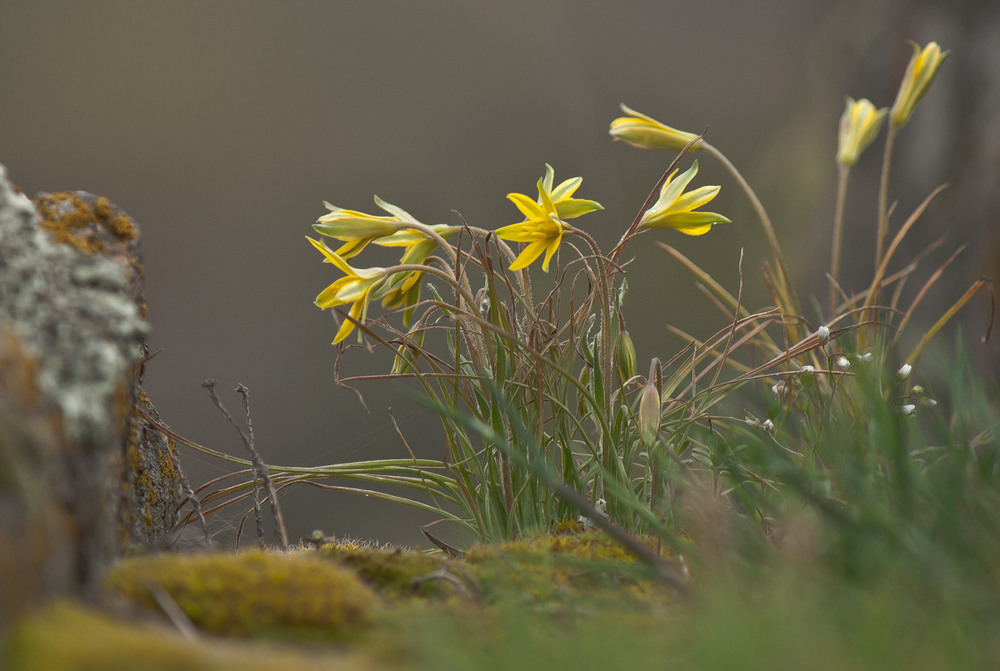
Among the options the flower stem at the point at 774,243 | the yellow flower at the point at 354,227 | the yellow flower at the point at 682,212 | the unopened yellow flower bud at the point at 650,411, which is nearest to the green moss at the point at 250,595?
the unopened yellow flower bud at the point at 650,411

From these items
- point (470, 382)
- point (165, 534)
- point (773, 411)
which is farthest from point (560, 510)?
point (165, 534)

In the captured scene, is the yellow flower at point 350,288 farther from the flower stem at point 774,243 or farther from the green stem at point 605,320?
the flower stem at point 774,243

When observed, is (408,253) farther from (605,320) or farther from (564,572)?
(564,572)

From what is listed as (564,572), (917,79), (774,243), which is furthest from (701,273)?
(564,572)

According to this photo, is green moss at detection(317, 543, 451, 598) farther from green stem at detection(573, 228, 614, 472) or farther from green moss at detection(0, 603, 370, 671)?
green stem at detection(573, 228, 614, 472)

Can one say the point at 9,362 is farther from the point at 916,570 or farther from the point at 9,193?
the point at 916,570

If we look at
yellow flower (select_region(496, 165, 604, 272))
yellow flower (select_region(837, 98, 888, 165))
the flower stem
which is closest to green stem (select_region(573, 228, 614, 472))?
yellow flower (select_region(496, 165, 604, 272))
